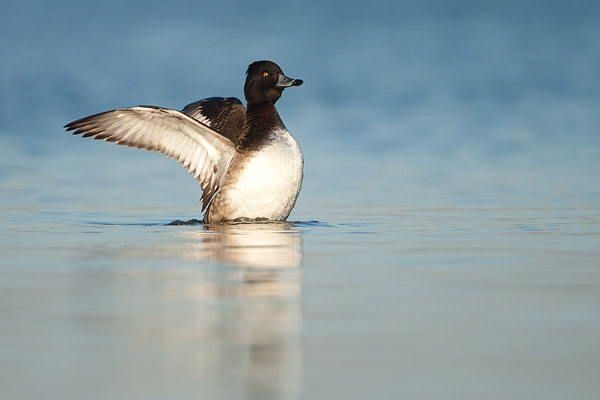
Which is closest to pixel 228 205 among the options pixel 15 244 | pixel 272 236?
pixel 272 236

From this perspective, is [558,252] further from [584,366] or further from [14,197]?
[14,197]

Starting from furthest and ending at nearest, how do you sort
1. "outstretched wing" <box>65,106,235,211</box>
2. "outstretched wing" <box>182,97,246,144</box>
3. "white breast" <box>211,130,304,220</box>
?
"outstretched wing" <box>182,97,246,144</box>
"outstretched wing" <box>65,106,235,211</box>
"white breast" <box>211,130,304,220</box>

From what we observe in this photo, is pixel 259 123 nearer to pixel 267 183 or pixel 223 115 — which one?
pixel 267 183

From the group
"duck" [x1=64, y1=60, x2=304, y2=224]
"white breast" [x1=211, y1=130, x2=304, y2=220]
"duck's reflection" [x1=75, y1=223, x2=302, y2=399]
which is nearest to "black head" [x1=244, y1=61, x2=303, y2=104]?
"duck" [x1=64, y1=60, x2=304, y2=224]

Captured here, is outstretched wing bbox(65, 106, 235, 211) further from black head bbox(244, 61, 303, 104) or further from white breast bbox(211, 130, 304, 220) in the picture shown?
black head bbox(244, 61, 303, 104)

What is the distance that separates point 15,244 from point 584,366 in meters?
5.13

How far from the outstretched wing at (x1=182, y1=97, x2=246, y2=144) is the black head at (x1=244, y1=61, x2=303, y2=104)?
101 centimetres

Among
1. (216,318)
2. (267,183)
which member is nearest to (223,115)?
(267,183)

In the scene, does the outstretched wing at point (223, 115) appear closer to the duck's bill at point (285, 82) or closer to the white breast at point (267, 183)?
the duck's bill at point (285, 82)

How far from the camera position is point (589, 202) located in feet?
37.2

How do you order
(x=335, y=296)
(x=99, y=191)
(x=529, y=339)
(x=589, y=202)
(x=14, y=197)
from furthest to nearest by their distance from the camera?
(x=99, y=191) → (x=14, y=197) → (x=589, y=202) → (x=335, y=296) → (x=529, y=339)

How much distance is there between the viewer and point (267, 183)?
888 cm

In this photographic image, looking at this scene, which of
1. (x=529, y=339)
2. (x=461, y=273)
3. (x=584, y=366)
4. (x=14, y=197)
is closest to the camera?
(x=584, y=366)

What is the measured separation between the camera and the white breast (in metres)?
8.88
